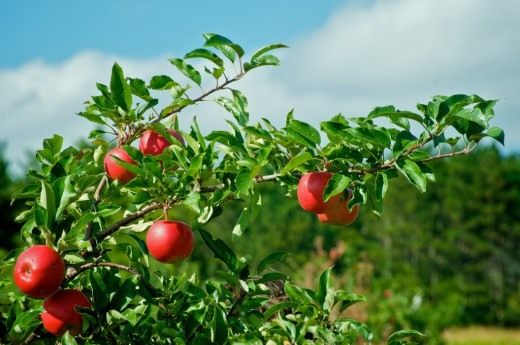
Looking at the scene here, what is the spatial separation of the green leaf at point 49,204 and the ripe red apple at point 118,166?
0.70 ft

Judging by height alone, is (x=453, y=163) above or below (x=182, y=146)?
above

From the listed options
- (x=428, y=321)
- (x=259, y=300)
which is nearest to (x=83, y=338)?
(x=259, y=300)

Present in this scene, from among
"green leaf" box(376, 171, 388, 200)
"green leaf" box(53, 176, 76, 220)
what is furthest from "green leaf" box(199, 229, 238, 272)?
"green leaf" box(376, 171, 388, 200)

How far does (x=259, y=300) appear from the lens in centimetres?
245

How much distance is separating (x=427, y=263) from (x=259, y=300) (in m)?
40.3

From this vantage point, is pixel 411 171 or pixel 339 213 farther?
pixel 339 213

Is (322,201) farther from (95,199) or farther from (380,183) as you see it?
(95,199)

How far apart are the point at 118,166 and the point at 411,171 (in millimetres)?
925

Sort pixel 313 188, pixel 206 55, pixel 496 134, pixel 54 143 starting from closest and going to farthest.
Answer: pixel 496 134 → pixel 313 188 → pixel 206 55 → pixel 54 143

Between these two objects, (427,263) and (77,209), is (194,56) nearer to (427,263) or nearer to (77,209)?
(77,209)

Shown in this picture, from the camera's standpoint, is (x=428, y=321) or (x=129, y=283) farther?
(x=428, y=321)

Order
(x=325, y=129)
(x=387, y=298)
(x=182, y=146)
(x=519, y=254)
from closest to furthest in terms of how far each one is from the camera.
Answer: (x=325, y=129) < (x=182, y=146) < (x=387, y=298) < (x=519, y=254)

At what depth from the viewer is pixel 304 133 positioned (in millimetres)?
2234

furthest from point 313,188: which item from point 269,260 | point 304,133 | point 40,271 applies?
point 40,271
